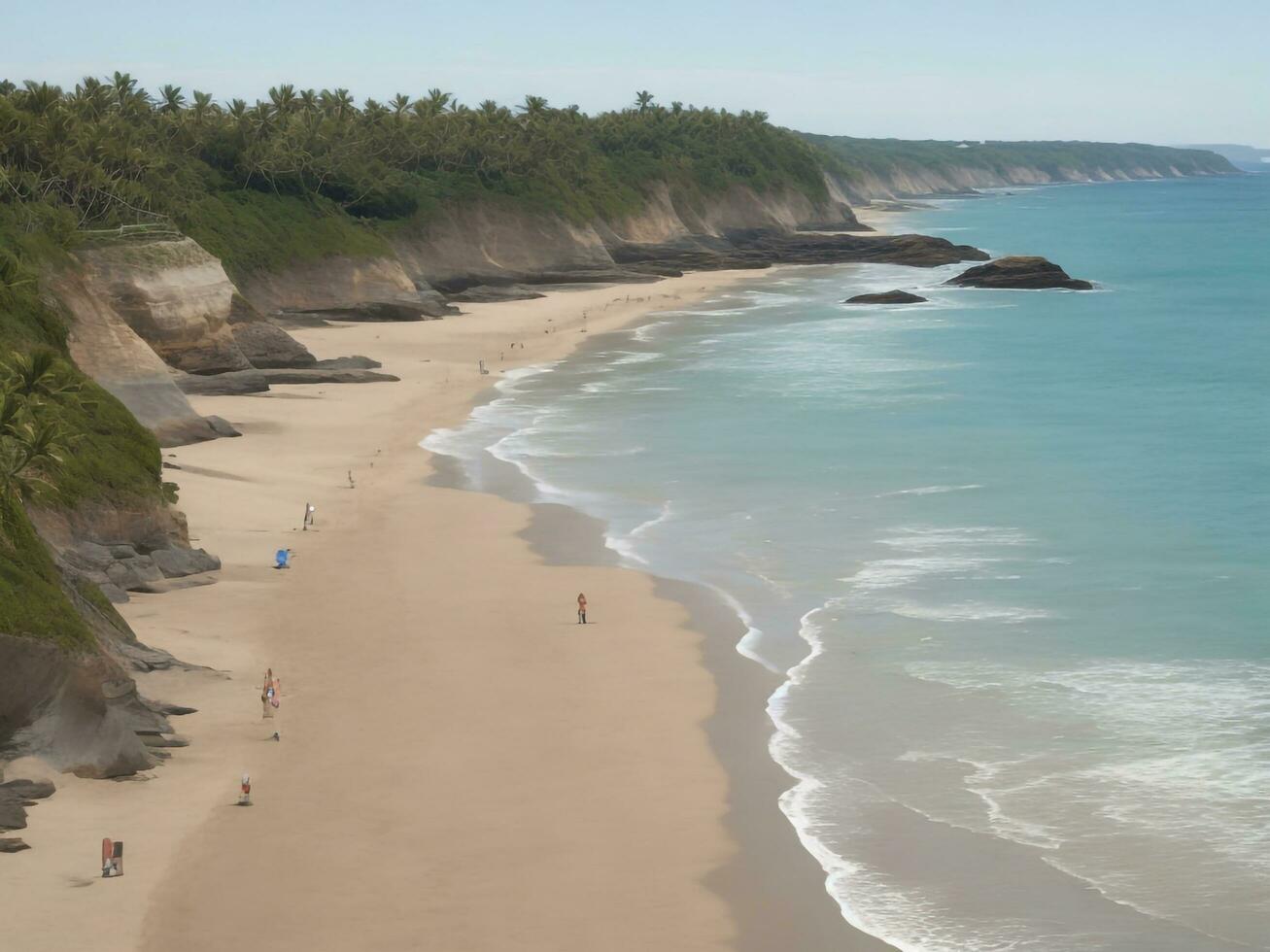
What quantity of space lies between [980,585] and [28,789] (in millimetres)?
18824

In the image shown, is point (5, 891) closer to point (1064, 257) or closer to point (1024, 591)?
point (1024, 591)

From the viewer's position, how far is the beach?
16844 millimetres

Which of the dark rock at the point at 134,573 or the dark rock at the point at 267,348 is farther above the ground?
the dark rock at the point at 267,348

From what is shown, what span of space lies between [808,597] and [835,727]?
7479 millimetres

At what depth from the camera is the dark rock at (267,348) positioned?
194 ft

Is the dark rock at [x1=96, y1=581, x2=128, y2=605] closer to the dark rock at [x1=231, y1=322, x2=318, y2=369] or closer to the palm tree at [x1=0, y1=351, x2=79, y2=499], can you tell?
the palm tree at [x1=0, y1=351, x2=79, y2=499]

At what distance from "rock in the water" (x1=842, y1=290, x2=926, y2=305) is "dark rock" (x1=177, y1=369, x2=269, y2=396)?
49.6 metres

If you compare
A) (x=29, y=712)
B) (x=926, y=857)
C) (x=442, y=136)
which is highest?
(x=442, y=136)

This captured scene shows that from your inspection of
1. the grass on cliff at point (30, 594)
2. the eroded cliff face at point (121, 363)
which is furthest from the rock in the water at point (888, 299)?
the grass on cliff at point (30, 594)

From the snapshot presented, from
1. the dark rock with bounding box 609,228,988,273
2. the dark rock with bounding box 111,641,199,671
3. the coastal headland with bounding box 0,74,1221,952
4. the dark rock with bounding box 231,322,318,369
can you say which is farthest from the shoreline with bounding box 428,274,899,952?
the dark rock with bounding box 609,228,988,273

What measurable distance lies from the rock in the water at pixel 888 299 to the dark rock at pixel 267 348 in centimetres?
4550

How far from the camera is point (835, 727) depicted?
23.5m

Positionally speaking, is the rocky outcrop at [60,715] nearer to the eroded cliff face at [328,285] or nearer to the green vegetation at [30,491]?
the green vegetation at [30,491]

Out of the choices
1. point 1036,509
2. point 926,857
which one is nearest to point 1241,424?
point 1036,509
